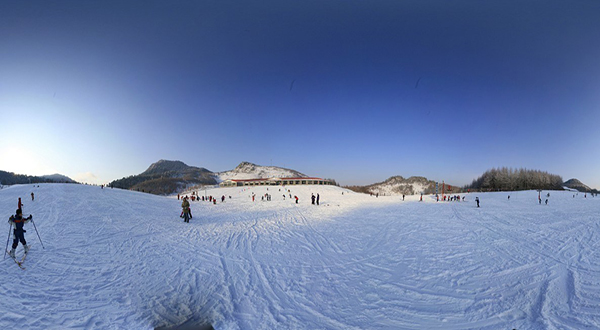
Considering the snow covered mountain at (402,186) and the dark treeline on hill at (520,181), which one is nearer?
the dark treeline on hill at (520,181)

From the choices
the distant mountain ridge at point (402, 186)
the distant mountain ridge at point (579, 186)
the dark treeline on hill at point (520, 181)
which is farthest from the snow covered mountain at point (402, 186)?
the dark treeline on hill at point (520, 181)

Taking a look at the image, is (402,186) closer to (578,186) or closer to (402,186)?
(402,186)

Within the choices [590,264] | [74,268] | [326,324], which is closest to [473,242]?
[590,264]

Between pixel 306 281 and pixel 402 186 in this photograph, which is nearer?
pixel 306 281

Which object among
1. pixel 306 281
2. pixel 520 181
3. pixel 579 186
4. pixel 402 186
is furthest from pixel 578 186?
pixel 306 281

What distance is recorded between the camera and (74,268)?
7.96 m

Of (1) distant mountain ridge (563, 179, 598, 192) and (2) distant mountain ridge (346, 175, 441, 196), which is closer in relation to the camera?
(1) distant mountain ridge (563, 179, 598, 192)

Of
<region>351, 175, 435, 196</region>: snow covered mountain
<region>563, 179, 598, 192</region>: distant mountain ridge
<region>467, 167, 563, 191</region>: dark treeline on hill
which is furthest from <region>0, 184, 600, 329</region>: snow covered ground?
<region>351, 175, 435, 196</region>: snow covered mountain

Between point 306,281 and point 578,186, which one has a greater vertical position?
point 578,186

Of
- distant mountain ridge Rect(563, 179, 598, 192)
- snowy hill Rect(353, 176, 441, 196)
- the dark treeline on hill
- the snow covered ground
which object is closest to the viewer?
the snow covered ground

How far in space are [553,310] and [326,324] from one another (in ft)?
17.9

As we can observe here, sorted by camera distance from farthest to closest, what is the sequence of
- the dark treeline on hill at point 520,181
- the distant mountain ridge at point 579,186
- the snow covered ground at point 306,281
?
the dark treeline on hill at point 520,181 → the distant mountain ridge at point 579,186 → the snow covered ground at point 306,281

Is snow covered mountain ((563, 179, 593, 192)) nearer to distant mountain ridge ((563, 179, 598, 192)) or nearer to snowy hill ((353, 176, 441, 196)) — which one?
distant mountain ridge ((563, 179, 598, 192))

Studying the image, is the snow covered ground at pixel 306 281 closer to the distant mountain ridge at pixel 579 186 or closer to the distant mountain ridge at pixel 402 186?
the distant mountain ridge at pixel 579 186
